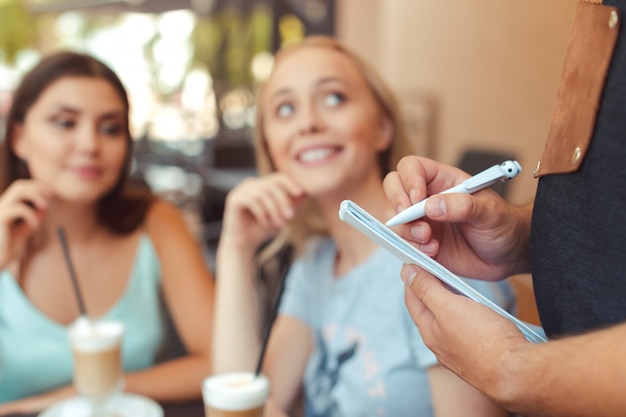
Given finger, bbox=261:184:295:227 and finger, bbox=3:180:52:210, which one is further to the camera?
finger, bbox=3:180:52:210

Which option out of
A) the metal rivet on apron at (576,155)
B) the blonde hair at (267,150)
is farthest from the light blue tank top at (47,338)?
the metal rivet on apron at (576,155)

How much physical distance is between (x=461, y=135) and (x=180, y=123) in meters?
4.17

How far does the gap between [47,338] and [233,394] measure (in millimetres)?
779

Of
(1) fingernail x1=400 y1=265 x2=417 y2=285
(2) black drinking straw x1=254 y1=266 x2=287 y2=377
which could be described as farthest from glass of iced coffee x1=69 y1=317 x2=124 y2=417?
(1) fingernail x1=400 y1=265 x2=417 y2=285

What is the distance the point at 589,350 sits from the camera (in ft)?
2.08

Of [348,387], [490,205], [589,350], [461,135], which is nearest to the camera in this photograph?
[589,350]

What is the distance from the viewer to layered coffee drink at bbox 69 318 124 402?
1502mm

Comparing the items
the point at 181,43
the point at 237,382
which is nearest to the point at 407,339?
the point at 237,382

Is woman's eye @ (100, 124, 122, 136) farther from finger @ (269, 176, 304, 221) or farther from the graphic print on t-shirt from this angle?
the graphic print on t-shirt

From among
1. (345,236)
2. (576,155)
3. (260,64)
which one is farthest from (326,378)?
(260,64)

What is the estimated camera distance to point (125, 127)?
6.18 feet

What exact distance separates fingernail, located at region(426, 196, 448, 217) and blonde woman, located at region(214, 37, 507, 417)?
1.42ft

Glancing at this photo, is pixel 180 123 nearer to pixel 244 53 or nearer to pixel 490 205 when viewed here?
pixel 244 53

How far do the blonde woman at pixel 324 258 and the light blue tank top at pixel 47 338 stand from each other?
1.04ft
